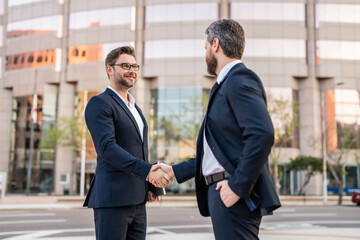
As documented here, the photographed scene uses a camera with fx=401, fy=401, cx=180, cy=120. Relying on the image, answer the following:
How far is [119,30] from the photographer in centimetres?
4200

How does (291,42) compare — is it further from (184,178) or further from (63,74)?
(184,178)

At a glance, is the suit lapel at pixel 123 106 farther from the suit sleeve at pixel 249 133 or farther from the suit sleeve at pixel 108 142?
the suit sleeve at pixel 249 133

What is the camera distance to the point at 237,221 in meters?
2.56

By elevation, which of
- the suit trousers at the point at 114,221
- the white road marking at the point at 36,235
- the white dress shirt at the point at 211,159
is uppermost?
the white dress shirt at the point at 211,159

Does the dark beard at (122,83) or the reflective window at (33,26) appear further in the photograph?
the reflective window at (33,26)

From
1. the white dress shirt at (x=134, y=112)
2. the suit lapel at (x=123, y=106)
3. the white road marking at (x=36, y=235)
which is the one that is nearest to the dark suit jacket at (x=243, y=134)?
the suit lapel at (x=123, y=106)

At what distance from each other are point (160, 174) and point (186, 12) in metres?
39.5

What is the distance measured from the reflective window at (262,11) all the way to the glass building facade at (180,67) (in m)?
0.10

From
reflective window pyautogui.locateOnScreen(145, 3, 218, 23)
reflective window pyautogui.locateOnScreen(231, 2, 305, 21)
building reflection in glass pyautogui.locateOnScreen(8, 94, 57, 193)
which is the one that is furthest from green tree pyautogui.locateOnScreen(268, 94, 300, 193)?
building reflection in glass pyautogui.locateOnScreen(8, 94, 57, 193)

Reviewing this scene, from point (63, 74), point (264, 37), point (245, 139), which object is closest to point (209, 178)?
point (245, 139)

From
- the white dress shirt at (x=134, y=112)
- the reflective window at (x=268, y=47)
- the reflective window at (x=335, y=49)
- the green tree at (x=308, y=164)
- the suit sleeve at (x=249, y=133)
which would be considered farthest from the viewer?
the reflective window at (x=335, y=49)

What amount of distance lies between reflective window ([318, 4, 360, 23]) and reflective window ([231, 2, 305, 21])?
3.42 meters

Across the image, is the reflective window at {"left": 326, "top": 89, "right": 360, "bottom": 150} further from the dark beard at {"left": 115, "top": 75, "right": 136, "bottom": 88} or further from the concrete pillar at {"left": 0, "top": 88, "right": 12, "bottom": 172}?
the dark beard at {"left": 115, "top": 75, "right": 136, "bottom": 88}

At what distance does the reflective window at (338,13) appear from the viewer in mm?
42031
